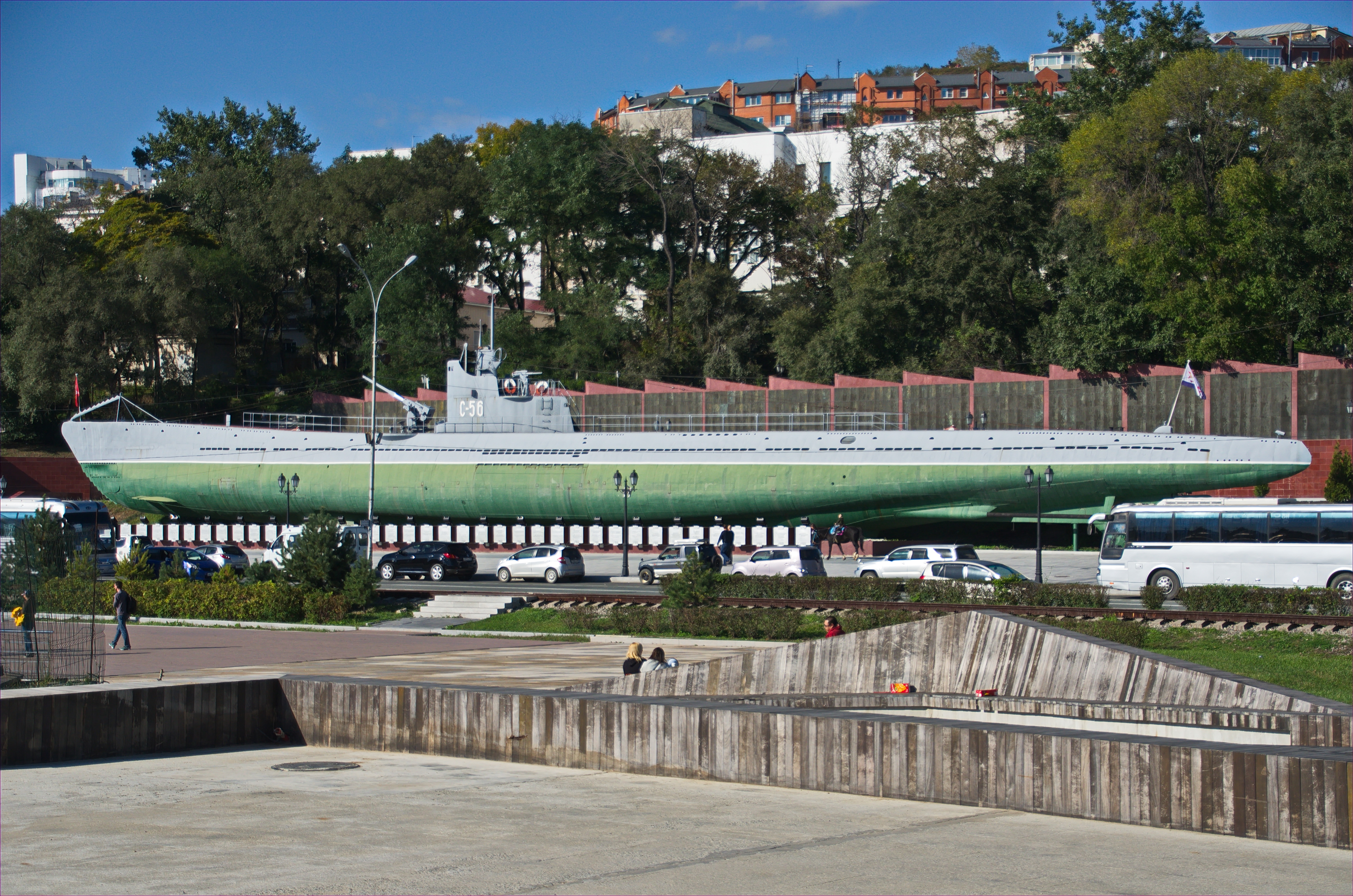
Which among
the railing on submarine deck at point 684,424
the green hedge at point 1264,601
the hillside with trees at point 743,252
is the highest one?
the hillside with trees at point 743,252

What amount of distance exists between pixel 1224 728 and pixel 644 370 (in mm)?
68326

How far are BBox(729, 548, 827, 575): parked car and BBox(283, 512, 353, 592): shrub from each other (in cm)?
1167

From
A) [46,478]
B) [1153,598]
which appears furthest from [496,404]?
[1153,598]

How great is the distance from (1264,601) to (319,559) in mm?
24951

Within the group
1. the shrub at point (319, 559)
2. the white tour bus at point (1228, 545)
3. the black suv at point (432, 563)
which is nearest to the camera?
the white tour bus at point (1228, 545)

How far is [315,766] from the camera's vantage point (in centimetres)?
1309

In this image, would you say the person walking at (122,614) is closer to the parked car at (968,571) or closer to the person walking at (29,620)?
the person walking at (29,620)

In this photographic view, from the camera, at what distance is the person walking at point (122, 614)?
25.8 metres

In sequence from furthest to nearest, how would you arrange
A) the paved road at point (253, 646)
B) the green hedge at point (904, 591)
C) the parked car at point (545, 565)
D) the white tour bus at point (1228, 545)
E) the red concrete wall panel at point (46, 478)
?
the red concrete wall panel at point (46, 478) → the parked car at point (545, 565) → the white tour bus at point (1228, 545) → the green hedge at point (904, 591) → the paved road at point (253, 646)

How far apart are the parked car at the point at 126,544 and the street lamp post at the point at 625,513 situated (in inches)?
679

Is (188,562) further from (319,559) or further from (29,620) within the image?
(29,620)

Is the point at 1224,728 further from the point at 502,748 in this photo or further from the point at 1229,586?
the point at 1229,586

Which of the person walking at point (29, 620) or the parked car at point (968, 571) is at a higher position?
the person walking at point (29, 620)

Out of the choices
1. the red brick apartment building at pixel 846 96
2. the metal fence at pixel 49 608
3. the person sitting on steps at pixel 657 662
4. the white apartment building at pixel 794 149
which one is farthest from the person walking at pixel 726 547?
the red brick apartment building at pixel 846 96
